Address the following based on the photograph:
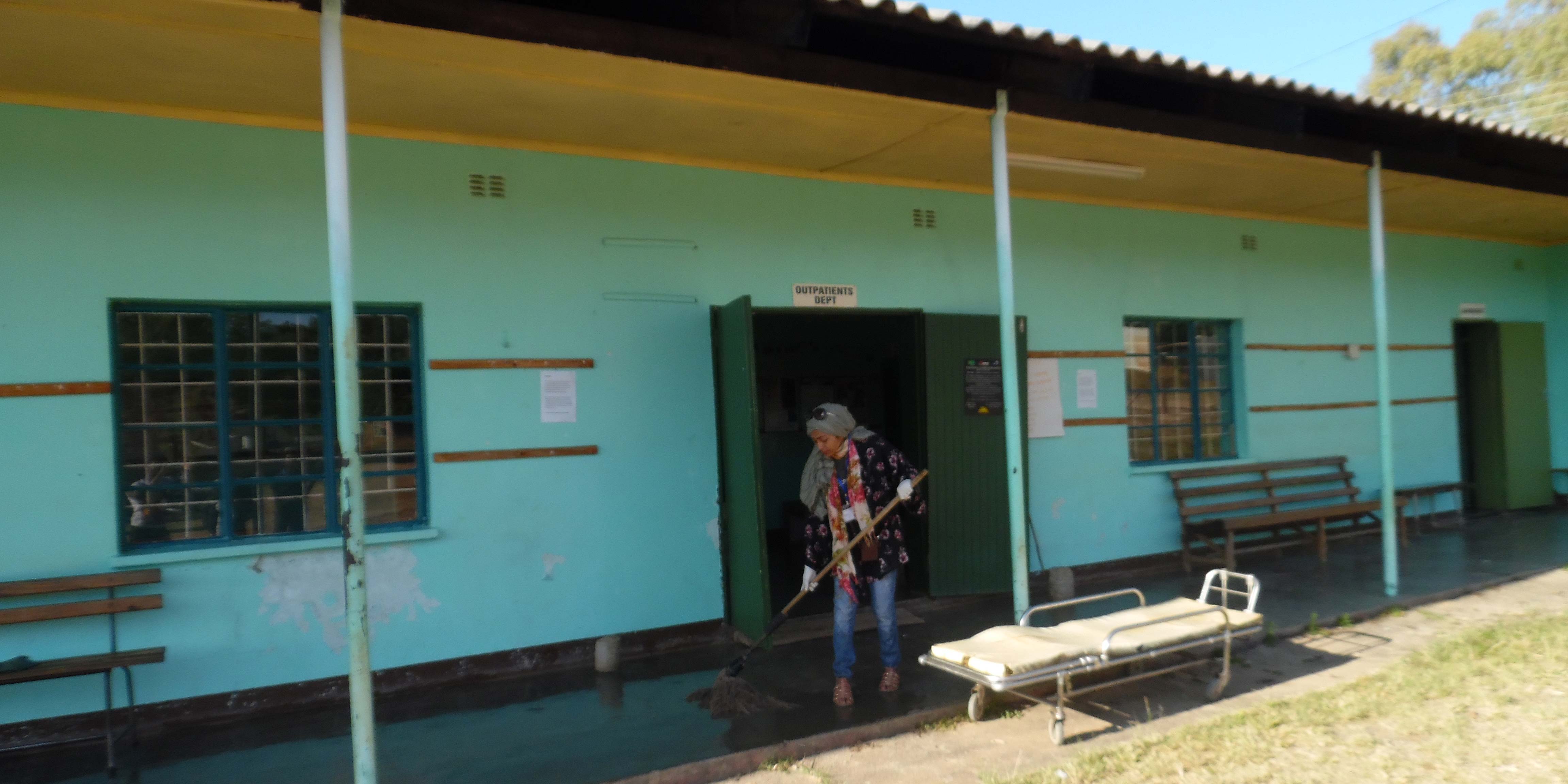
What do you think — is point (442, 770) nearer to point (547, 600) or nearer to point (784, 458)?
point (547, 600)

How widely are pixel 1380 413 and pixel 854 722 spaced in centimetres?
492

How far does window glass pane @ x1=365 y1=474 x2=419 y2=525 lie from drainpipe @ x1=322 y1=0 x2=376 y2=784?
2.11 metres

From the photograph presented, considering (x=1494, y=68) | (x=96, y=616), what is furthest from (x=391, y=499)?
(x=1494, y=68)

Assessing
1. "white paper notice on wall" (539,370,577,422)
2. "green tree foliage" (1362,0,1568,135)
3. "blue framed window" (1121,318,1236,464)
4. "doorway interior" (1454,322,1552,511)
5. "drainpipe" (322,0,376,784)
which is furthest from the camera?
"green tree foliage" (1362,0,1568,135)

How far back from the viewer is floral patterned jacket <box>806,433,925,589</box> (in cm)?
497

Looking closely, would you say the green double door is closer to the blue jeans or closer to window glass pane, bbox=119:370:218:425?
the blue jeans

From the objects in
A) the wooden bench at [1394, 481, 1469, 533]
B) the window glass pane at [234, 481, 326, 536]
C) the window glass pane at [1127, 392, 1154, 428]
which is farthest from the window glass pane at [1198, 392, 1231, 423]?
the window glass pane at [234, 481, 326, 536]

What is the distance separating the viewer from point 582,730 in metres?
4.67

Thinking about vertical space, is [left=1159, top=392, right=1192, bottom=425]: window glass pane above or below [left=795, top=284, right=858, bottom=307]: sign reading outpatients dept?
below

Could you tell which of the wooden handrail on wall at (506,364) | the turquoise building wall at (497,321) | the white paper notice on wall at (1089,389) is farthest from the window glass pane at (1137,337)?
the wooden handrail on wall at (506,364)

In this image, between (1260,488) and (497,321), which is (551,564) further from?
(1260,488)

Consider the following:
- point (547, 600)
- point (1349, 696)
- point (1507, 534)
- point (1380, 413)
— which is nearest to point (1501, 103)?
point (1507, 534)

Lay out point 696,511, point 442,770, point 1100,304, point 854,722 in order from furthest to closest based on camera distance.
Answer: point 1100,304 < point 696,511 < point 854,722 < point 442,770

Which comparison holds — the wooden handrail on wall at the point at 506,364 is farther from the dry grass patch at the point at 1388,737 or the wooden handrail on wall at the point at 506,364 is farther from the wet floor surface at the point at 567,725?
the dry grass patch at the point at 1388,737
